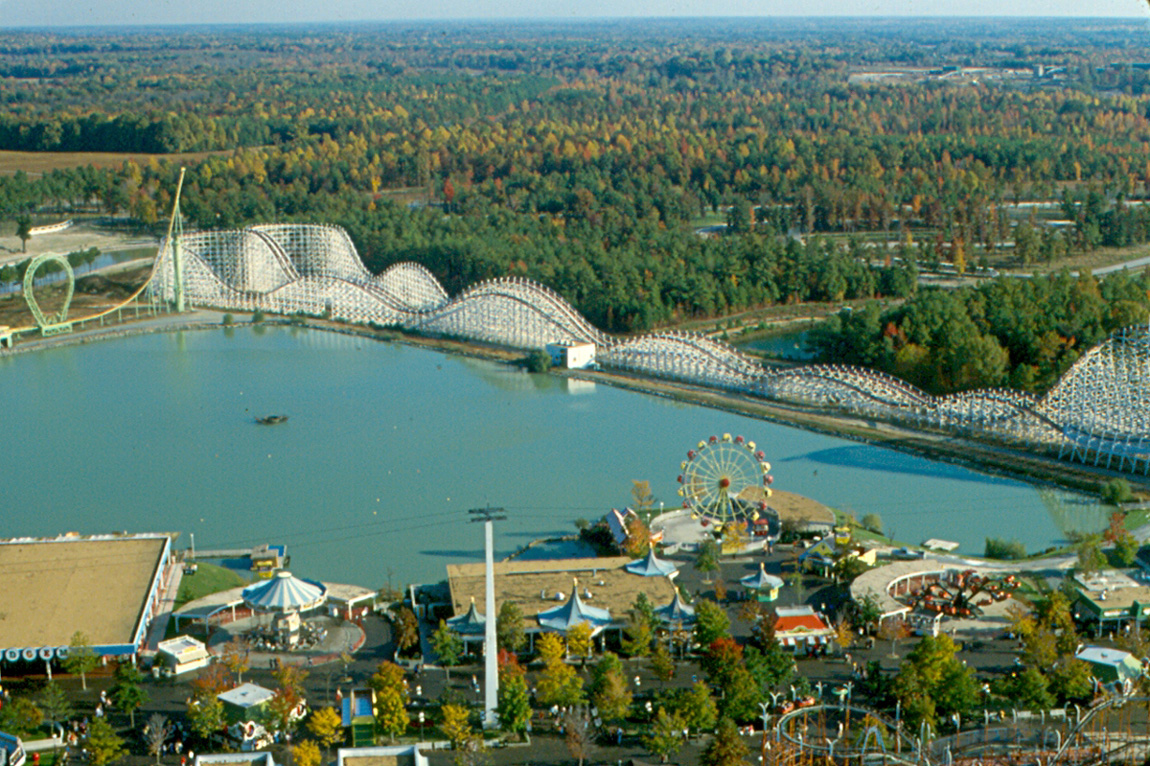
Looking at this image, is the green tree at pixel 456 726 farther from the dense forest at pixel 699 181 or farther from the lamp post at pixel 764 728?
the dense forest at pixel 699 181

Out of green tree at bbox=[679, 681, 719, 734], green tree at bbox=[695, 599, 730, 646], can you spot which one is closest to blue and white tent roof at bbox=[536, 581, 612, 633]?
green tree at bbox=[695, 599, 730, 646]

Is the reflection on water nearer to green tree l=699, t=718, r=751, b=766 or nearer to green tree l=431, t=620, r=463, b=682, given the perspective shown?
green tree l=431, t=620, r=463, b=682

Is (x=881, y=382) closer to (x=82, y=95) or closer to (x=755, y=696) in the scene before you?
(x=755, y=696)

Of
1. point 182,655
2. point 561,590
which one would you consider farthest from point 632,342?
point 182,655

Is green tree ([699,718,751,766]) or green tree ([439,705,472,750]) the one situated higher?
green tree ([699,718,751,766])

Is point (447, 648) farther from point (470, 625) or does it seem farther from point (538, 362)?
point (538, 362)

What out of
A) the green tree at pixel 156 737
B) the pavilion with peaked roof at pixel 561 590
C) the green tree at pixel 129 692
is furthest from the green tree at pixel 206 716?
the pavilion with peaked roof at pixel 561 590
